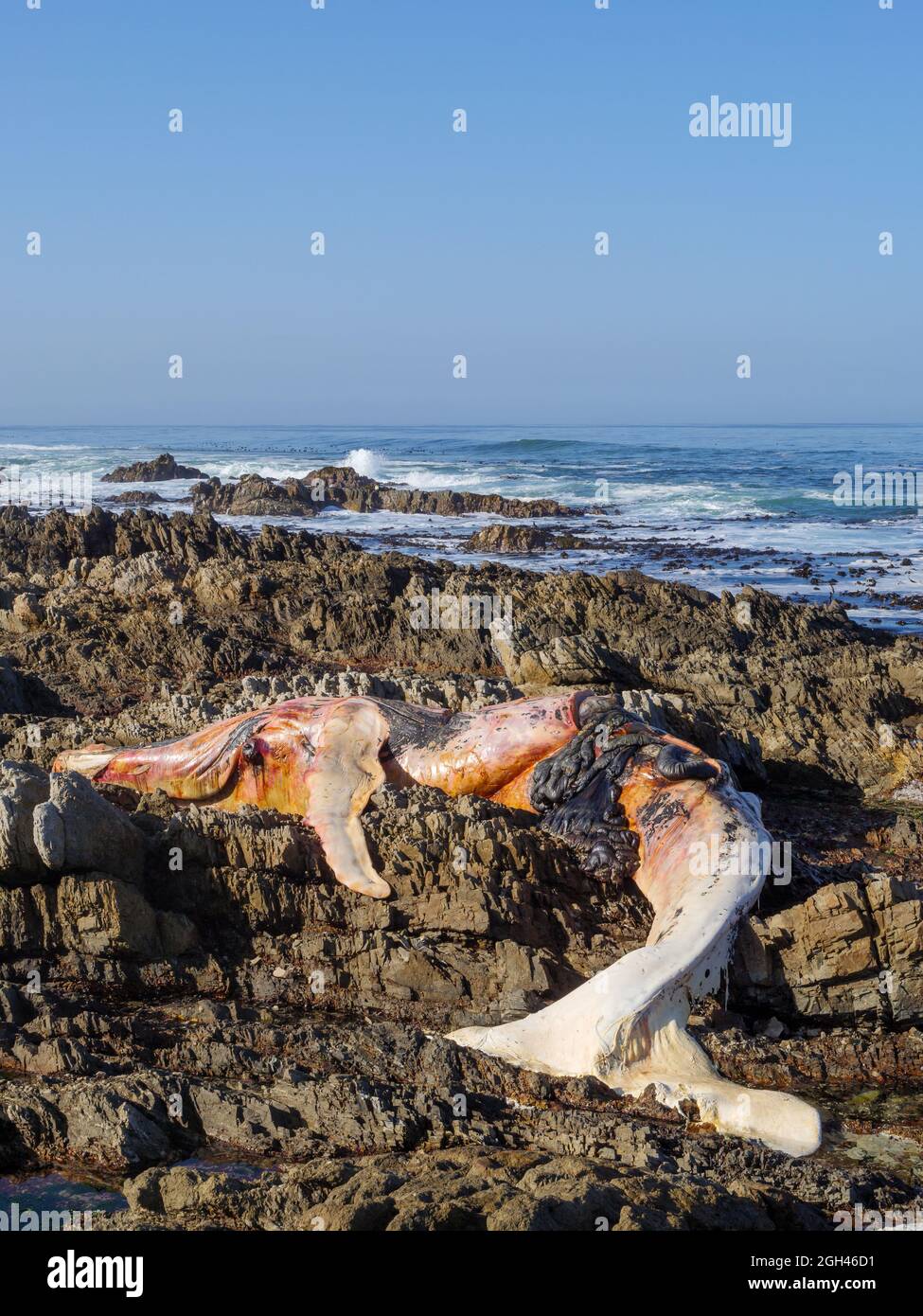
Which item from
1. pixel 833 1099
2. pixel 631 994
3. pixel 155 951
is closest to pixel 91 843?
pixel 155 951

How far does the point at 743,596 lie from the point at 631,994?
12.9 m

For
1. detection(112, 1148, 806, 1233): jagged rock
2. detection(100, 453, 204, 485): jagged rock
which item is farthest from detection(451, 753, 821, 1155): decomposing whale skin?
detection(100, 453, 204, 485): jagged rock

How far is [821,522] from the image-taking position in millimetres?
39875

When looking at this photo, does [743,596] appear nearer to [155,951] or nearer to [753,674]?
[753,674]

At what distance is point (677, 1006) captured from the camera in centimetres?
666

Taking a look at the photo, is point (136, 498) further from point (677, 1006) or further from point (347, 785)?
point (677, 1006)

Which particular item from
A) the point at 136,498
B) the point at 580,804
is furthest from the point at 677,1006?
the point at 136,498

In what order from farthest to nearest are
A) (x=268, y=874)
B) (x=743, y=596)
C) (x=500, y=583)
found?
(x=500, y=583) < (x=743, y=596) < (x=268, y=874)

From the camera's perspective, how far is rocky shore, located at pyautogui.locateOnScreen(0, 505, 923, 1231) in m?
5.03

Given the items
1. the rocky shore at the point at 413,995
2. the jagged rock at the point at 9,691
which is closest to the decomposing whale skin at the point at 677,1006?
the rocky shore at the point at 413,995

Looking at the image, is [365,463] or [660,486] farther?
[365,463]

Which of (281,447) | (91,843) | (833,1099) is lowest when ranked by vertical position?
(833,1099)

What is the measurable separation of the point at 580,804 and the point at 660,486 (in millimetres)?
45773

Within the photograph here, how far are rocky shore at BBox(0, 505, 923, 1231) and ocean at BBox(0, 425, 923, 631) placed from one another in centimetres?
1361
